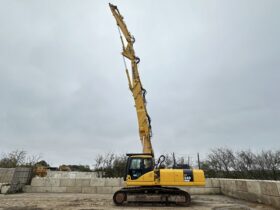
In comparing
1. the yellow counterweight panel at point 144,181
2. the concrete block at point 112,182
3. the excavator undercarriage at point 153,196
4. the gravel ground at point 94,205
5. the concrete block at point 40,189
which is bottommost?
the gravel ground at point 94,205

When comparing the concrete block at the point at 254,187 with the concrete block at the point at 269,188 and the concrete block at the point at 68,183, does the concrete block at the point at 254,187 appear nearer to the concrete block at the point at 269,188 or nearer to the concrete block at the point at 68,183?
the concrete block at the point at 269,188

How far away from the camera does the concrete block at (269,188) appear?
612cm

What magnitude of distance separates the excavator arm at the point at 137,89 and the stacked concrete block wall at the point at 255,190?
4308 millimetres

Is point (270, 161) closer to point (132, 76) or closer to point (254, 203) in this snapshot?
Answer: point (254, 203)

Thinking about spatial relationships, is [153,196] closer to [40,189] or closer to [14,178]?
[40,189]

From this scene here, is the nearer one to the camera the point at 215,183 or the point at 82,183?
the point at 215,183

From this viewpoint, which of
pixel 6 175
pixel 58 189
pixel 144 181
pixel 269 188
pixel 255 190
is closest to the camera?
pixel 269 188

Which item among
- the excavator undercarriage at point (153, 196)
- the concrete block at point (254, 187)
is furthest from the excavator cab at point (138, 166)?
the concrete block at point (254, 187)

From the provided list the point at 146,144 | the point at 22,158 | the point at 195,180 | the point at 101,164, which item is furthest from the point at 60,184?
the point at 22,158

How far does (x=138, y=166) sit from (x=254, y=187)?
4.74m

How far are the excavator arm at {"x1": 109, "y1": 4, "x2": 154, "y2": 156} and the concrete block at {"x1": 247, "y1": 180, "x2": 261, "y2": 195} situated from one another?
14.2ft

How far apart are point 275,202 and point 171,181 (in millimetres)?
3440

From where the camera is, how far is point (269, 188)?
6.41 metres

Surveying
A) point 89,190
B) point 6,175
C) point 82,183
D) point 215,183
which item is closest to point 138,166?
point 89,190
